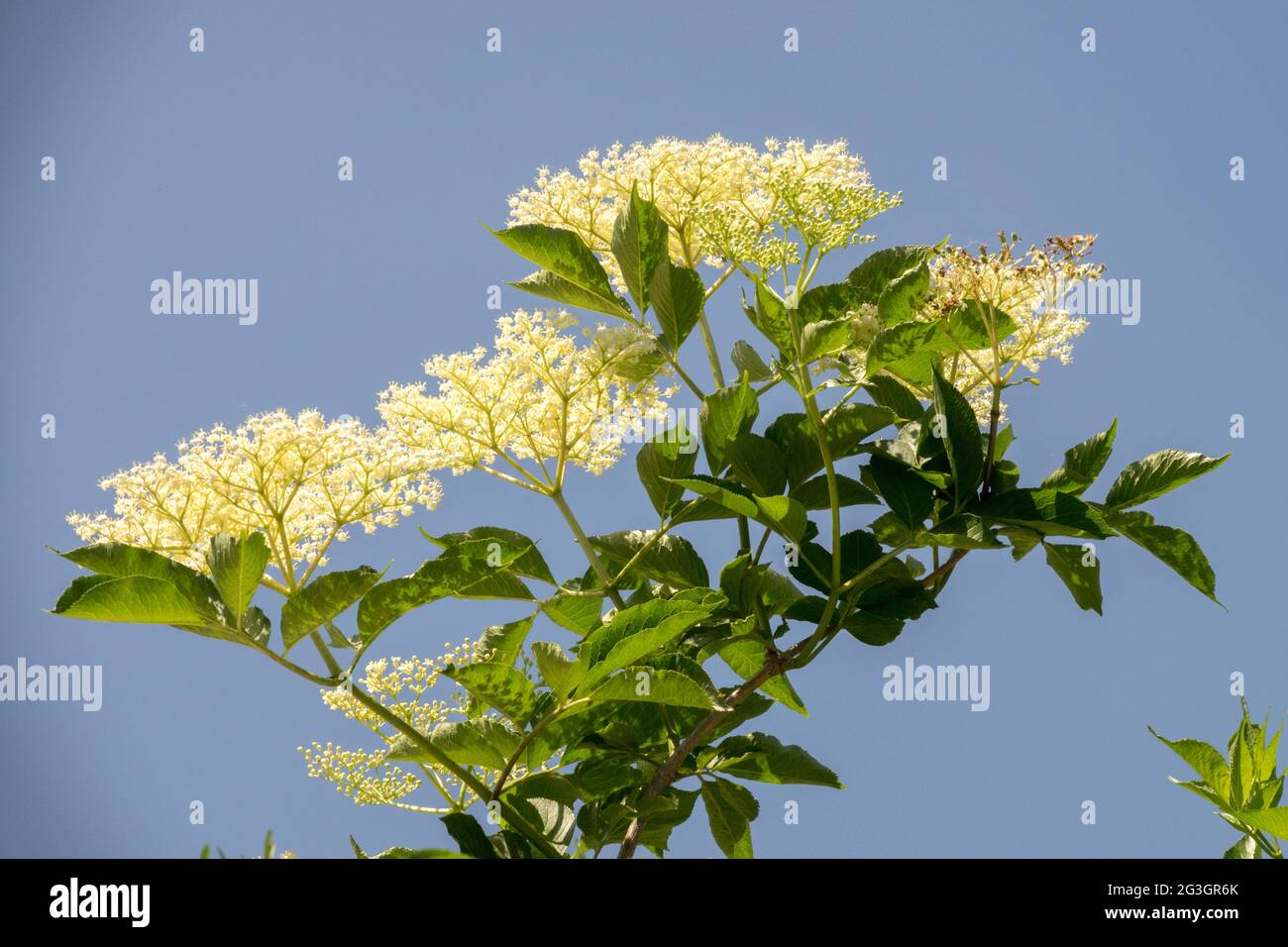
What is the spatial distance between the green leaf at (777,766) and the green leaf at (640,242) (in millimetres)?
853

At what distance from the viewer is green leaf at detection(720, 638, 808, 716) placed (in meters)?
2.06

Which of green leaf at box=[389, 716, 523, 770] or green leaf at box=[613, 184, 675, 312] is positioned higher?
green leaf at box=[613, 184, 675, 312]

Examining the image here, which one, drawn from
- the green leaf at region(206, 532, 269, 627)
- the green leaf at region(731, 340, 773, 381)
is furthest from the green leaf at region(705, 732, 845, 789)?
the green leaf at region(206, 532, 269, 627)

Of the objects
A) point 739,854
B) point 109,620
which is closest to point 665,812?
point 739,854

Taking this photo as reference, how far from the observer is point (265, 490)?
1.92m

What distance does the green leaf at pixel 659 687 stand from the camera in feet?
5.65

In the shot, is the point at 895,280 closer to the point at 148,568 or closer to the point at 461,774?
the point at 461,774

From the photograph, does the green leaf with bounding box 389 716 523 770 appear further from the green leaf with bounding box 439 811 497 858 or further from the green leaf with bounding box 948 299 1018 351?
the green leaf with bounding box 948 299 1018 351

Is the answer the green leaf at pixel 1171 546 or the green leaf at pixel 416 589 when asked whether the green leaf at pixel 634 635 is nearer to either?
the green leaf at pixel 416 589

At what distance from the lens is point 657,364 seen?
2232 millimetres

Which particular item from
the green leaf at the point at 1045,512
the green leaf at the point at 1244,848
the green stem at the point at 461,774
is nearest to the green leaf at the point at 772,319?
the green leaf at the point at 1045,512

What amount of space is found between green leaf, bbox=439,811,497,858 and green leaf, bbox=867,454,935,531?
0.88 meters
